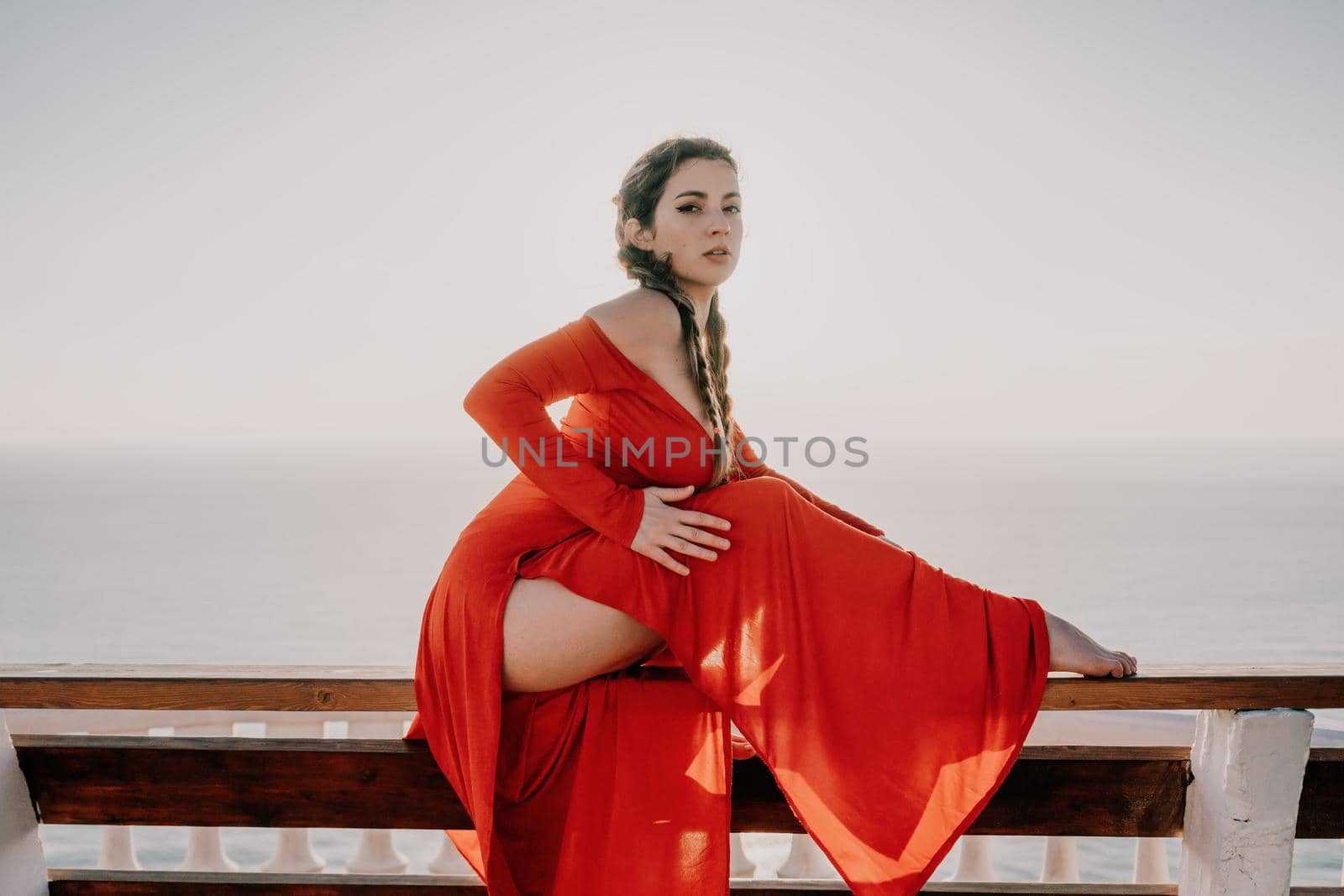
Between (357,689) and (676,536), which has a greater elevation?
(676,536)

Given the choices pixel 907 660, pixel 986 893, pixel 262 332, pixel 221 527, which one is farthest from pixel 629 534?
pixel 262 332

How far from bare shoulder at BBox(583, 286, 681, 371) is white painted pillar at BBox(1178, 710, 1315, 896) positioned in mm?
1015

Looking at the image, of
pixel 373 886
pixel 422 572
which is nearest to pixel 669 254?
pixel 373 886

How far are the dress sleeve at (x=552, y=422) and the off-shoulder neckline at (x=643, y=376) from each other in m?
0.03

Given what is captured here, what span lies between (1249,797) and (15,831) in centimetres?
192

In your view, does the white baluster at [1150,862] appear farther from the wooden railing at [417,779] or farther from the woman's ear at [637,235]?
the woman's ear at [637,235]

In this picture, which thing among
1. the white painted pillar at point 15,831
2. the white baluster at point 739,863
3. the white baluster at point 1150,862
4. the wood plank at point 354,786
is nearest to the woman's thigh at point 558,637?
the wood plank at point 354,786

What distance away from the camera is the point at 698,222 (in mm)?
1702

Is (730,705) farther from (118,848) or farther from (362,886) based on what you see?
(118,848)

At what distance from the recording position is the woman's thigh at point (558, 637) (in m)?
1.33

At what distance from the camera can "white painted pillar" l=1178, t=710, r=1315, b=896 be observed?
1329 millimetres

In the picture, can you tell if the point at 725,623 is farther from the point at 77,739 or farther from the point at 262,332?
the point at 262,332

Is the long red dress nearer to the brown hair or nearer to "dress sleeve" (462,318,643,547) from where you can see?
"dress sleeve" (462,318,643,547)

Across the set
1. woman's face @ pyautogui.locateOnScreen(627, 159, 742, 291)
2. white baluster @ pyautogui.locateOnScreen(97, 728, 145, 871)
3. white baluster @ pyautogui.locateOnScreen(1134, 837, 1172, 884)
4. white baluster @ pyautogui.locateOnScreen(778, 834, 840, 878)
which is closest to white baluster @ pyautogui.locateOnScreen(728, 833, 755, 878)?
white baluster @ pyautogui.locateOnScreen(778, 834, 840, 878)
